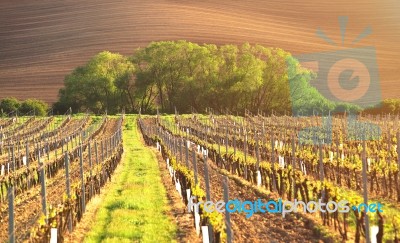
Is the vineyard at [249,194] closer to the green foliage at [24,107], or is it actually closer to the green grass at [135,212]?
the green grass at [135,212]

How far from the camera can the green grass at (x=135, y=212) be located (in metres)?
11.4

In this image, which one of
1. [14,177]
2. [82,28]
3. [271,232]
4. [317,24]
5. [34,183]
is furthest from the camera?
[317,24]

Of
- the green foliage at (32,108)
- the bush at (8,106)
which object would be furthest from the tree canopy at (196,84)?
the bush at (8,106)

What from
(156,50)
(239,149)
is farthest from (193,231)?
(156,50)

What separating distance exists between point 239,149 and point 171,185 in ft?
44.0

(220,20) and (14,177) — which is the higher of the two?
(220,20)

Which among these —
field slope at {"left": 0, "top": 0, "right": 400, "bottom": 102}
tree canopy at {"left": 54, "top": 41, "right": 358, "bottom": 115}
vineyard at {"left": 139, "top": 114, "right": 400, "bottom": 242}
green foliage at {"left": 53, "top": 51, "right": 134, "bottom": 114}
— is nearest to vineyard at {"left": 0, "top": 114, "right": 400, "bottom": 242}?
vineyard at {"left": 139, "top": 114, "right": 400, "bottom": 242}

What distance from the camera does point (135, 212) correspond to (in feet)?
44.4

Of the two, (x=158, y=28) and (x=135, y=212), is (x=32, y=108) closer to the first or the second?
(x=158, y=28)

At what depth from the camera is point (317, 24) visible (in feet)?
404

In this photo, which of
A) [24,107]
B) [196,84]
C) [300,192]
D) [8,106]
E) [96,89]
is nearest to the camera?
[300,192]

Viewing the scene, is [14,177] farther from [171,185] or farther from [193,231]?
[193,231]

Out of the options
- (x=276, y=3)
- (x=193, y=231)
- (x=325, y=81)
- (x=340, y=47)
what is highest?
(x=276, y=3)

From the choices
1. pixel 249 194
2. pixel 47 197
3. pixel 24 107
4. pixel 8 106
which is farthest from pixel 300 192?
pixel 8 106
